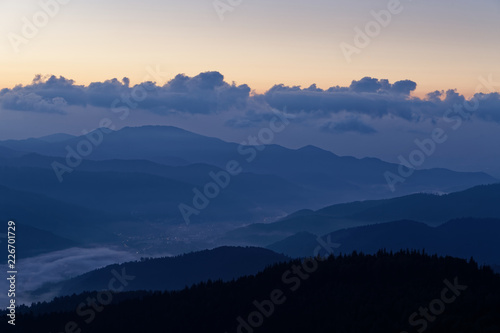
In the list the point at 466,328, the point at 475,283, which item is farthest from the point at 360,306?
the point at 466,328

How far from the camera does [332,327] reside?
19150cm

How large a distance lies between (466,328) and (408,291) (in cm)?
5002

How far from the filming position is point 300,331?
198 metres

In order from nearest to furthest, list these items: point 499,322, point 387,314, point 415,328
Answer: point 499,322 < point 415,328 < point 387,314

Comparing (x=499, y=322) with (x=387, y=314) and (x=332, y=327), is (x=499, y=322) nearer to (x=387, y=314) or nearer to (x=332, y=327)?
(x=387, y=314)

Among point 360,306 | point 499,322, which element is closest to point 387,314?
point 360,306

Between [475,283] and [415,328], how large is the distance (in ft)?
142

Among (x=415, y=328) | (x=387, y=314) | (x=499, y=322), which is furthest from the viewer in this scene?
(x=387, y=314)

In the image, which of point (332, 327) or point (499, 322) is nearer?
point (499, 322)

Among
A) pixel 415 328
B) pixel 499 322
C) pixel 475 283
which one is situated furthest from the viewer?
pixel 475 283

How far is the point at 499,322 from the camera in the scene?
148 metres

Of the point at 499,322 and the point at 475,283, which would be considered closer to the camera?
the point at 499,322

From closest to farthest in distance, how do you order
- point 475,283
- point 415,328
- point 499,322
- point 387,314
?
point 499,322
point 415,328
point 387,314
point 475,283

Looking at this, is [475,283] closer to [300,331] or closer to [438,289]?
[438,289]
